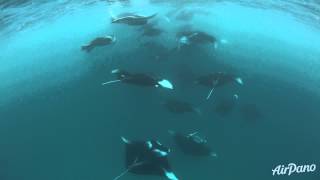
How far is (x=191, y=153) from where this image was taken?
7.50 ft

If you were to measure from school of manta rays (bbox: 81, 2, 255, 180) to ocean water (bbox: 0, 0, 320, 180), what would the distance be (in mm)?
35

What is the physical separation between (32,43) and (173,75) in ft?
3.69

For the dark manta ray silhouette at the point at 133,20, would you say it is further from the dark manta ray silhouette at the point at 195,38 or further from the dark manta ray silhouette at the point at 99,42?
the dark manta ray silhouette at the point at 195,38

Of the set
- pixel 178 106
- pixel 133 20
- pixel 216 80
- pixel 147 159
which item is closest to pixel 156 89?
pixel 178 106

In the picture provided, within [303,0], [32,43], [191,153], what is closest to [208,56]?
[191,153]

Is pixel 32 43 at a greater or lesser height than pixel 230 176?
greater

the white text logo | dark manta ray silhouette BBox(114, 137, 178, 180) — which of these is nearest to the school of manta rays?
dark manta ray silhouette BBox(114, 137, 178, 180)

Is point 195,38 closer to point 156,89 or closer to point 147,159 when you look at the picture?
point 156,89

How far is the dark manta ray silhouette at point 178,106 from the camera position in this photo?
251cm

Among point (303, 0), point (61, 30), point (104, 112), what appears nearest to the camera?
point (104, 112)

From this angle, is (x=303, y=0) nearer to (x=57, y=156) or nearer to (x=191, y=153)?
(x=191, y=153)

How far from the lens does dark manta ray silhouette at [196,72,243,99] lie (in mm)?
2660

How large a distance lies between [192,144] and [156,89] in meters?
0.49

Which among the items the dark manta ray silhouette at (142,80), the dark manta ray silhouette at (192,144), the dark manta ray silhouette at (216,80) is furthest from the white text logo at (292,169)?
the dark manta ray silhouette at (142,80)
